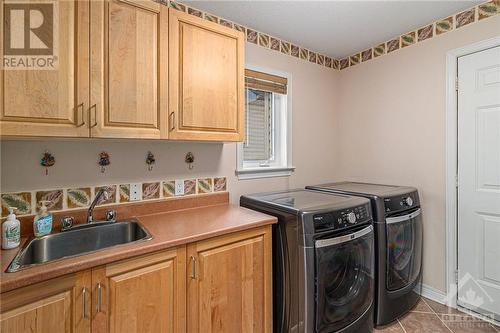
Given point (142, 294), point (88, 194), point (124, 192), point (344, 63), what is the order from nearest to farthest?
1. point (142, 294)
2. point (88, 194)
3. point (124, 192)
4. point (344, 63)

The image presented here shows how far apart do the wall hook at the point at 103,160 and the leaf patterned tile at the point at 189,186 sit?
1.78 feet

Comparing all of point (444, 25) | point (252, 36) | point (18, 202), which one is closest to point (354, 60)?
point (444, 25)

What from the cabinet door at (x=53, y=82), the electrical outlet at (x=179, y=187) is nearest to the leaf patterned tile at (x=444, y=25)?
the electrical outlet at (x=179, y=187)

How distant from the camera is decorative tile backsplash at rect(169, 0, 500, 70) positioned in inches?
74.2

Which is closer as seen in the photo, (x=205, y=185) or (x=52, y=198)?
(x=52, y=198)

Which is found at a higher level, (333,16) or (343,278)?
(333,16)

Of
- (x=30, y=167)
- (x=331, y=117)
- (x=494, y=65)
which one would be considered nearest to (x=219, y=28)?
(x=30, y=167)

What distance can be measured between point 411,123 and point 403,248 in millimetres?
1131

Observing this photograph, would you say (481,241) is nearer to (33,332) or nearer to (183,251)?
(183,251)

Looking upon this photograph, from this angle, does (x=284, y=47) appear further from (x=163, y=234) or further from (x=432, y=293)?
(x=432, y=293)

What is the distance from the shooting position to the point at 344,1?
179 centimetres

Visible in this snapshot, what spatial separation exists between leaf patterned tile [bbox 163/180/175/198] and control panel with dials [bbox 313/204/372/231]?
3.37ft

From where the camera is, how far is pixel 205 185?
6.56 feet

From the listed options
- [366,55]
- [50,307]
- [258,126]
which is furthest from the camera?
[366,55]
